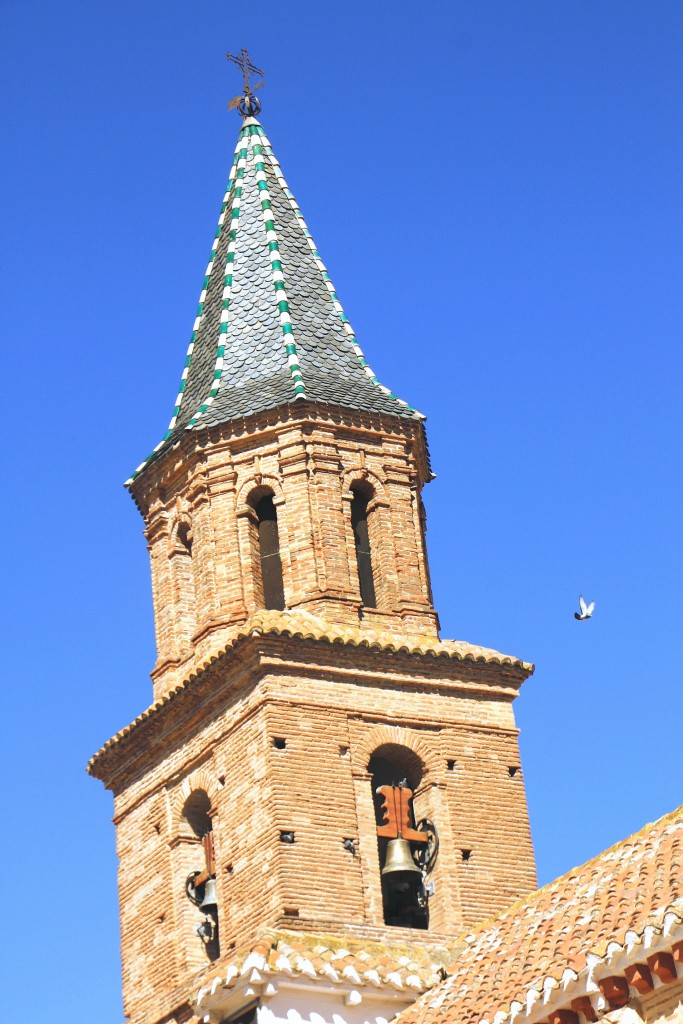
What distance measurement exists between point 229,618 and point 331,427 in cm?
258

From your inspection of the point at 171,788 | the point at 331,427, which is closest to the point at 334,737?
the point at 171,788

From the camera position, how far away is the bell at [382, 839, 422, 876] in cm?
2177

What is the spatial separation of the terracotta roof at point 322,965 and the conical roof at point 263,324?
260 inches

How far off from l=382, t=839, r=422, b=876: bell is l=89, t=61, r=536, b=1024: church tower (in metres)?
0.02

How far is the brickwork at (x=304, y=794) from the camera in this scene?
21219 mm

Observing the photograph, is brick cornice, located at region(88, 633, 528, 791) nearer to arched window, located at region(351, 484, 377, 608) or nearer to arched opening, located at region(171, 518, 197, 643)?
arched window, located at region(351, 484, 377, 608)

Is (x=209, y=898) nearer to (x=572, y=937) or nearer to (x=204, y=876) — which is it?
(x=204, y=876)

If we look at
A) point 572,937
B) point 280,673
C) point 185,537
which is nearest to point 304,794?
point 280,673

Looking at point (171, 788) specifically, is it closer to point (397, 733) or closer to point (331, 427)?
point (397, 733)

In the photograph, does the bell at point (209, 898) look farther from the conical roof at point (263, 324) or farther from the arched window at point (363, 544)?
the conical roof at point (263, 324)

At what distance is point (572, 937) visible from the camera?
18.0 metres

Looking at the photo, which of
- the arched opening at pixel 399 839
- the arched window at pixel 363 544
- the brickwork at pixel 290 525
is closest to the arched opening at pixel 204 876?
the brickwork at pixel 290 525

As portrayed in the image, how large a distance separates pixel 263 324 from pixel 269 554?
Answer: 322cm

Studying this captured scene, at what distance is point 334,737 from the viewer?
2202cm
